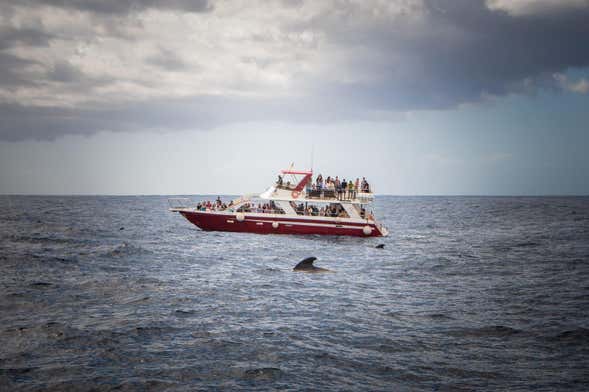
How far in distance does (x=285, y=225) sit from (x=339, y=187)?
5892 mm

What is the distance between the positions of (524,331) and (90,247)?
1193 inches

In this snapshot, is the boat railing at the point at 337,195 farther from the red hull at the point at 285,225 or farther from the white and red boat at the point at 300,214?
the red hull at the point at 285,225

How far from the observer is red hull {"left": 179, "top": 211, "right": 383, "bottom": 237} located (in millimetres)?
40906

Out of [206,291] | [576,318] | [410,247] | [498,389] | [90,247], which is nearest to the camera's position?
[498,389]

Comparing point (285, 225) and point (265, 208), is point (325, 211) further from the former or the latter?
point (265, 208)

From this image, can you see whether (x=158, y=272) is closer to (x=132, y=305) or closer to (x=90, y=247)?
(x=132, y=305)

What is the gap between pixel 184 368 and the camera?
11102mm

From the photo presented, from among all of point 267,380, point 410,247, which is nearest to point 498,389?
point 267,380

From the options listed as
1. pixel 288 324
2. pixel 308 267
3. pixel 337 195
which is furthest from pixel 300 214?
pixel 288 324

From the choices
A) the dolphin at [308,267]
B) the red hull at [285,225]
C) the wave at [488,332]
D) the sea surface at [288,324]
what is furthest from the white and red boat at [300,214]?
the wave at [488,332]

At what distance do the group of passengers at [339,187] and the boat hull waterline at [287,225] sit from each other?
7.72 ft

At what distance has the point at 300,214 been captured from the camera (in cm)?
4153

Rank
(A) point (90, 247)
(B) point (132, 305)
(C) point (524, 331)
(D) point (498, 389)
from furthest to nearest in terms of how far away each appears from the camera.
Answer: (A) point (90, 247) < (B) point (132, 305) < (C) point (524, 331) < (D) point (498, 389)

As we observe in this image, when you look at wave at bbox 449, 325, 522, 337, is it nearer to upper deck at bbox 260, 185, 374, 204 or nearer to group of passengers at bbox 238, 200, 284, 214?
upper deck at bbox 260, 185, 374, 204
